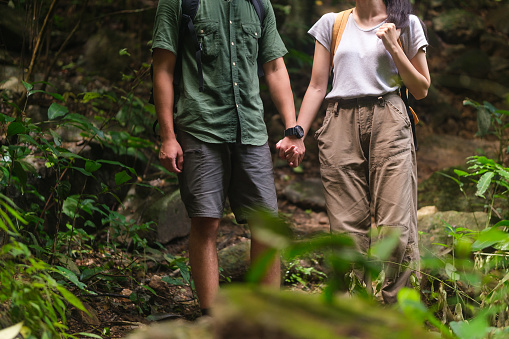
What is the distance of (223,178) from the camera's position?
296 cm

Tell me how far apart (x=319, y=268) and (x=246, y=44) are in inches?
90.8

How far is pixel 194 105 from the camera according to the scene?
2877mm

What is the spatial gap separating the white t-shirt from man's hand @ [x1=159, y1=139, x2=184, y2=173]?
94cm

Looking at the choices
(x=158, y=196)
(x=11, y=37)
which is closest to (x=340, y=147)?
(x=158, y=196)

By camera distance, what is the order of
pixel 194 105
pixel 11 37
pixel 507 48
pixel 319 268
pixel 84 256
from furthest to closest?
pixel 507 48, pixel 11 37, pixel 319 268, pixel 84 256, pixel 194 105

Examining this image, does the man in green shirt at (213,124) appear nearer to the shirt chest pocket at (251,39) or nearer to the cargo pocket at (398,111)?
the shirt chest pocket at (251,39)

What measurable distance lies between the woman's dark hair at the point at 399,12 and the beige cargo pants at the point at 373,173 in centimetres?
42

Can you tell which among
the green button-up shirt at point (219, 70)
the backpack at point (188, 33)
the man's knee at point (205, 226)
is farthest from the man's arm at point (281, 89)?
the man's knee at point (205, 226)

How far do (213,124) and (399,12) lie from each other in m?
1.25

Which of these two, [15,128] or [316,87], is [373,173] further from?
[15,128]

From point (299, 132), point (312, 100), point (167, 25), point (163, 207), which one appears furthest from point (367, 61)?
point (163, 207)

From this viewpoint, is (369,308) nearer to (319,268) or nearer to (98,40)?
(319,268)

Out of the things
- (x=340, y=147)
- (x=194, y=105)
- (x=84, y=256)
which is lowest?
(x=84, y=256)

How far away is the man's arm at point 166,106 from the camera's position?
2855 millimetres
